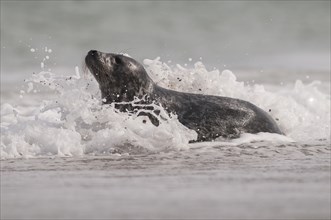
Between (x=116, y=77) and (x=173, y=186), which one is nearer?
(x=173, y=186)

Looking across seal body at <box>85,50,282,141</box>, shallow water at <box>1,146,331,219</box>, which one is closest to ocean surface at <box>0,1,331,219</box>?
shallow water at <box>1,146,331,219</box>

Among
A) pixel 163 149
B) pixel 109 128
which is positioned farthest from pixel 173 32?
pixel 163 149

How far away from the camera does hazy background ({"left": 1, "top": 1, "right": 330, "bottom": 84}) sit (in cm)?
1566

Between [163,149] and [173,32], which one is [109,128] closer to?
[163,149]

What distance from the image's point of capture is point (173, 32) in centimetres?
1744

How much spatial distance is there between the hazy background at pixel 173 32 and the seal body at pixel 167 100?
7.08 metres

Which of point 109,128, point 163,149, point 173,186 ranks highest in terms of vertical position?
point 109,128

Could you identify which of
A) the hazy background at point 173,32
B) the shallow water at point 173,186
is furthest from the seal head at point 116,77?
the hazy background at point 173,32

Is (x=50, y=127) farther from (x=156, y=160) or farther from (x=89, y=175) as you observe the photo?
(x=89, y=175)

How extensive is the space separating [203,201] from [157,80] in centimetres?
469

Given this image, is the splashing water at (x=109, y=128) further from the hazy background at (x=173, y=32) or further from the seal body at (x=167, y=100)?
the hazy background at (x=173, y=32)

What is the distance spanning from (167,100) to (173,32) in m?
10.1

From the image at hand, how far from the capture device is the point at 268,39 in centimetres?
1717

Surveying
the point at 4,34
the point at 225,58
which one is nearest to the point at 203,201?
the point at 225,58
